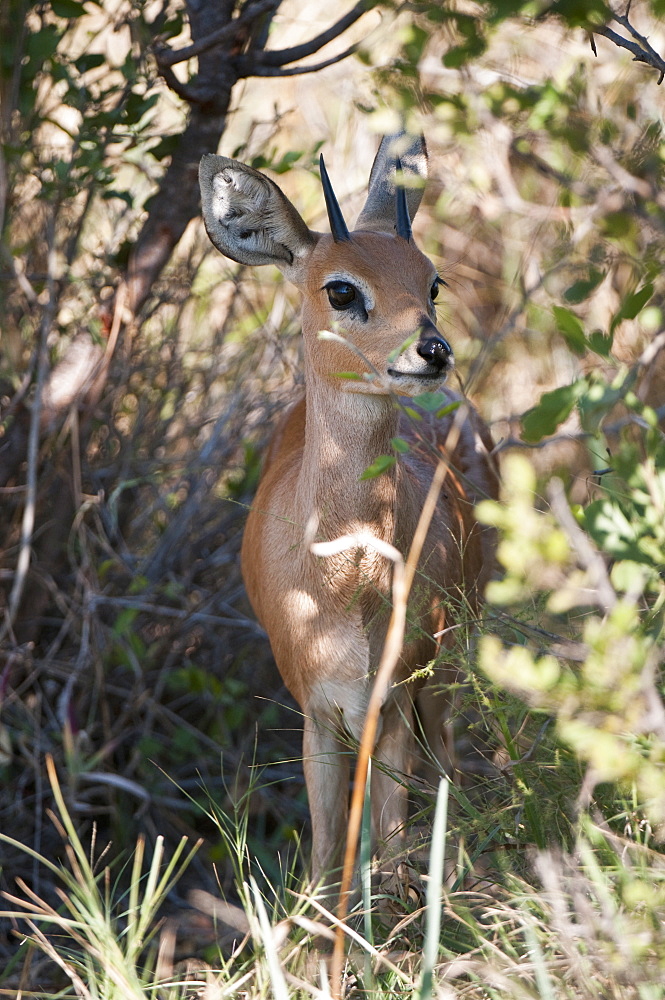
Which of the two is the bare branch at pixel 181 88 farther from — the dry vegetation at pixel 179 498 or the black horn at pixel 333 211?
the black horn at pixel 333 211

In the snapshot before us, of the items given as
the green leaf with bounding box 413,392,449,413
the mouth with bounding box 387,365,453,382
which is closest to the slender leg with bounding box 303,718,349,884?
the mouth with bounding box 387,365,453,382

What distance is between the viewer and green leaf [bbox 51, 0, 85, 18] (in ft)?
13.1

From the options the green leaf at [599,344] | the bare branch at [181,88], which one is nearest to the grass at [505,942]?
the green leaf at [599,344]

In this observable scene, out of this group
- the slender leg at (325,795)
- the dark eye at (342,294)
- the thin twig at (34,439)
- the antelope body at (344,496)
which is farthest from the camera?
the thin twig at (34,439)

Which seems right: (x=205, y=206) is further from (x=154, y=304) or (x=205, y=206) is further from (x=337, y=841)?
(x=337, y=841)

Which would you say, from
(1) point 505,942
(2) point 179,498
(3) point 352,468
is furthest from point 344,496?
(2) point 179,498

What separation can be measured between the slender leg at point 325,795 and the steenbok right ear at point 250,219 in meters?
1.57

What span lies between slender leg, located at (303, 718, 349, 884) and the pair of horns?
1573 mm

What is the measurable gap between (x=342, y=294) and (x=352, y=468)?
0.55 metres

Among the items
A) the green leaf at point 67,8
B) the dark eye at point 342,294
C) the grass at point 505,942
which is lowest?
the grass at point 505,942

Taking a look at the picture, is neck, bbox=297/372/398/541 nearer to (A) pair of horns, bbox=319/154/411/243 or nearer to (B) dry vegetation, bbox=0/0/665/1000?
(B) dry vegetation, bbox=0/0/665/1000

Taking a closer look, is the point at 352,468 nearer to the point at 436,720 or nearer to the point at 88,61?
the point at 436,720

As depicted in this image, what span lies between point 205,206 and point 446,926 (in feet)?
7.80

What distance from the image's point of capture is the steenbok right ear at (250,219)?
359 centimetres
